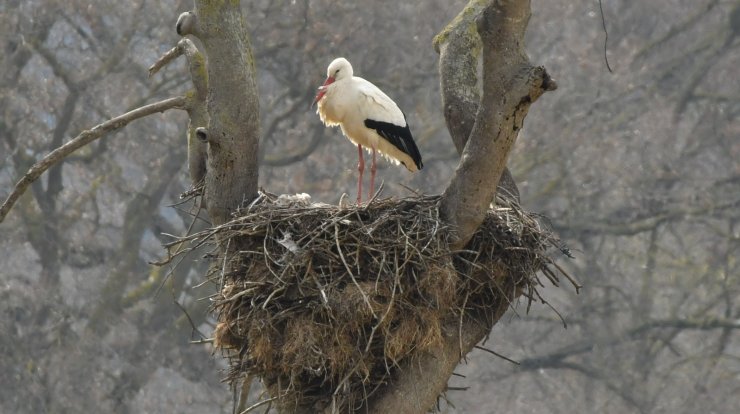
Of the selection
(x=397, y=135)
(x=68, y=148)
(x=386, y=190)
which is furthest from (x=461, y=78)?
(x=386, y=190)

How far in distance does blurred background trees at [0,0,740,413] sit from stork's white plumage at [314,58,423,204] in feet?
21.8

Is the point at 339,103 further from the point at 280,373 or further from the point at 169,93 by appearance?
the point at 169,93

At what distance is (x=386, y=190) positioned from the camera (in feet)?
50.9

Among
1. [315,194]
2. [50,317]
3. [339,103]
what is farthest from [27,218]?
[339,103]

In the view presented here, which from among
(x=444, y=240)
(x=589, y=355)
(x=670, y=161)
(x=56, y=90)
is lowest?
(x=444, y=240)

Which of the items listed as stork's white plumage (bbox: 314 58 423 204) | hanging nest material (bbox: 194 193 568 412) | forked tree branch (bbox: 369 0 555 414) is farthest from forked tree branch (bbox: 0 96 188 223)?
forked tree branch (bbox: 369 0 555 414)

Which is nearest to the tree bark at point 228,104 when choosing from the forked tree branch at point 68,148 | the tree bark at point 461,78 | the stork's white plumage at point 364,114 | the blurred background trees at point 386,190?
the forked tree branch at point 68,148

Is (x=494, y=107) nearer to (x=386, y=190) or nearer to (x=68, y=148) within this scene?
(x=68, y=148)

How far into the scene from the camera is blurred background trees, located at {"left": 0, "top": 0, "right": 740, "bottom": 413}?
52.1 feet

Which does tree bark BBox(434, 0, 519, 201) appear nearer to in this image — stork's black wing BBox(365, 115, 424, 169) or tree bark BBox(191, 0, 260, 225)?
stork's black wing BBox(365, 115, 424, 169)

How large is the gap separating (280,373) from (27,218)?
10.2 meters

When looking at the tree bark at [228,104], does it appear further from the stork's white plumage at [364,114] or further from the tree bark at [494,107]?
the stork's white plumage at [364,114]

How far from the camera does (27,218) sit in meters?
16.5

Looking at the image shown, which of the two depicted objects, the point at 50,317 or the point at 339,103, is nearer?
the point at 339,103
